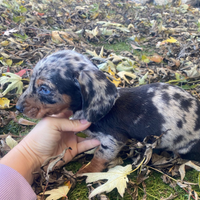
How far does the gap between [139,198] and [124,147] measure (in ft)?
2.75

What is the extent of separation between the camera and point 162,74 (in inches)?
179

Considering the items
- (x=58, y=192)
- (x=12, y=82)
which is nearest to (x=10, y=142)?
(x=58, y=192)

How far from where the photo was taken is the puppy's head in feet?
8.16

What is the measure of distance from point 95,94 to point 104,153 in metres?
0.88

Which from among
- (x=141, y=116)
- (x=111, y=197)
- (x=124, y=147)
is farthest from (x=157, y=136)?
(x=111, y=197)

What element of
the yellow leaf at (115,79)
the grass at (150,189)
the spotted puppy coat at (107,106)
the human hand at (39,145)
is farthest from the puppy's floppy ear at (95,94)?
the yellow leaf at (115,79)

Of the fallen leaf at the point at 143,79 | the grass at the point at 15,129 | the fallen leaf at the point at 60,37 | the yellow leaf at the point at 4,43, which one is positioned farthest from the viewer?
the fallen leaf at the point at 60,37

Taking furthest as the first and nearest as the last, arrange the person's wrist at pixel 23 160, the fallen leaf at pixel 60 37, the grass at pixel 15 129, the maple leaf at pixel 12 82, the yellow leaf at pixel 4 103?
1. the fallen leaf at pixel 60 37
2. the maple leaf at pixel 12 82
3. the yellow leaf at pixel 4 103
4. the grass at pixel 15 129
5. the person's wrist at pixel 23 160

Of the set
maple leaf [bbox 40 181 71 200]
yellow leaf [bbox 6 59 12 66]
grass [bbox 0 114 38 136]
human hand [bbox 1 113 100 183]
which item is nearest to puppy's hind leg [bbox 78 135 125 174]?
human hand [bbox 1 113 100 183]

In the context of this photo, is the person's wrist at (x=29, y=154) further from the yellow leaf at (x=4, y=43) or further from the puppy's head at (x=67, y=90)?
the yellow leaf at (x=4, y=43)

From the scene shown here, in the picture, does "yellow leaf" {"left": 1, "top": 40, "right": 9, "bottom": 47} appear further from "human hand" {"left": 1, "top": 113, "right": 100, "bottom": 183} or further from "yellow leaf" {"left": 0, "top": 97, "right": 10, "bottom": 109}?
"human hand" {"left": 1, "top": 113, "right": 100, "bottom": 183}

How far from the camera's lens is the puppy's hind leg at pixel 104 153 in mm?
2697

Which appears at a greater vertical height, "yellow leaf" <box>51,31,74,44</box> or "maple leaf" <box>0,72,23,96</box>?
"yellow leaf" <box>51,31,74,44</box>

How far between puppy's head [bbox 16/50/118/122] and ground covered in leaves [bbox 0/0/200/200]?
2.32ft
